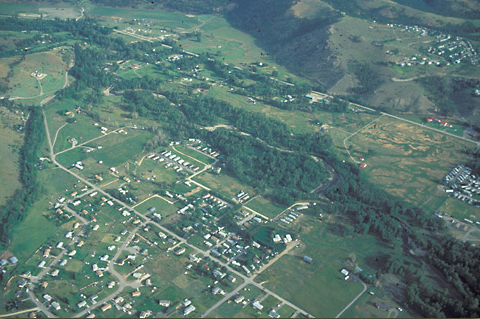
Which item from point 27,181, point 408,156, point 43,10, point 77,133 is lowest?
point 27,181

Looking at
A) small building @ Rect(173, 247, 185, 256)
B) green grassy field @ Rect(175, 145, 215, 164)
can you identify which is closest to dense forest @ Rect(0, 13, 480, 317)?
green grassy field @ Rect(175, 145, 215, 164)

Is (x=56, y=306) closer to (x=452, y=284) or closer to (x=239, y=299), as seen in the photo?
(x=239, y=299)

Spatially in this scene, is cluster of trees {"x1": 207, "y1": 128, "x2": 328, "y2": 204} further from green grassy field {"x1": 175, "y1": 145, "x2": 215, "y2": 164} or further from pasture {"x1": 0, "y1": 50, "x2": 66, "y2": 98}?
pasture {"x1": 0, "y1": 50, "x2": 66, "y2": 98}

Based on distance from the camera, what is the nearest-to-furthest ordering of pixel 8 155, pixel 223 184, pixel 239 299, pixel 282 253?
pixel 239 299, pixel 282 253, pixel 223 184, pixel 8 155

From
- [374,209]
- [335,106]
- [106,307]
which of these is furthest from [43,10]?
[374,209]

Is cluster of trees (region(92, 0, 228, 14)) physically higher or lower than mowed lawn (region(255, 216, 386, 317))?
higher

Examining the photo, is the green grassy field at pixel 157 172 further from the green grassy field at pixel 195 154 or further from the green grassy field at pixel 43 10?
the green grassy field at pixel 43 10
